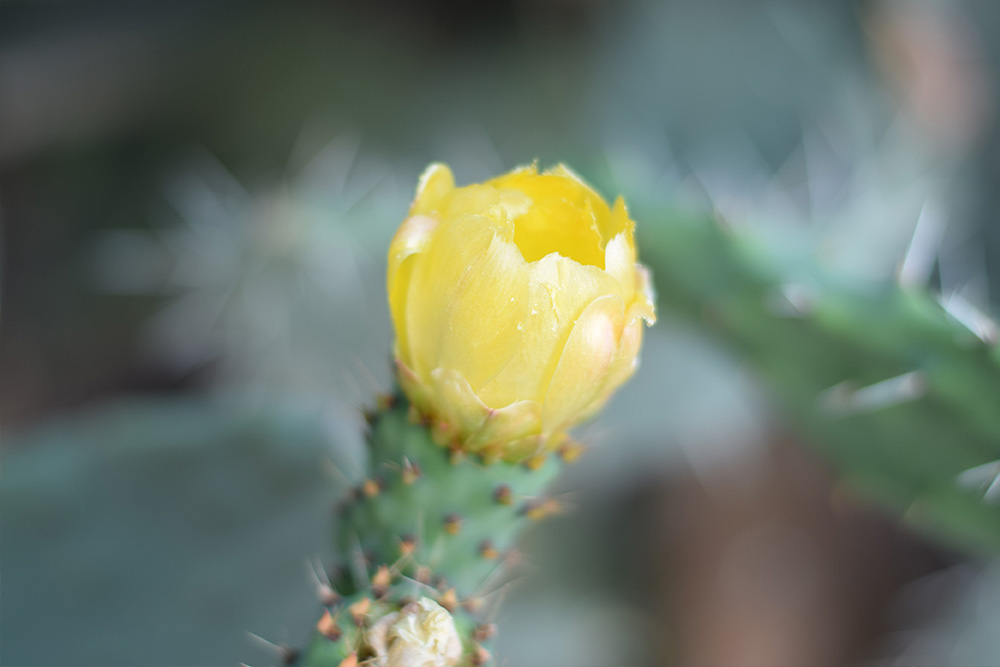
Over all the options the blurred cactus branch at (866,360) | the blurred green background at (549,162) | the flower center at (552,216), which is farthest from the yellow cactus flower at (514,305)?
the blurred green background at (549,162)

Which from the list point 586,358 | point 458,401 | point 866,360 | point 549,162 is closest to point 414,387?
point 458,401

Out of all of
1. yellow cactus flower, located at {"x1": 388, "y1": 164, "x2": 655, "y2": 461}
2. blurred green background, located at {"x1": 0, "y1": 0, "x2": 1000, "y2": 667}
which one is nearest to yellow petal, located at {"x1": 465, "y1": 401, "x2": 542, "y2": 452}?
yellow cactus flower, located at {"x1": 388, "y1": 164, "x2": 655, "y2": 461}

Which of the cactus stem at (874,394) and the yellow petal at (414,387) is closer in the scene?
the yellow petal at (414,387)

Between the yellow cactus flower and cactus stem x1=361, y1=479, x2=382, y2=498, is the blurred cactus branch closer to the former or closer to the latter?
the yellow cactus flower

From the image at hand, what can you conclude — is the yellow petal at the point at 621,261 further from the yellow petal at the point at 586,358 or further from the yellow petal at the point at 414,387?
the yellow petal at the point at 414,387

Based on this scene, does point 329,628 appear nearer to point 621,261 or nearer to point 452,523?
point 452,523

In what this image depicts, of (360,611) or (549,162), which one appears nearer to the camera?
(360,611)

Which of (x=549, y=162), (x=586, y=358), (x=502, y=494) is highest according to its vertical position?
(x=549, y=162)

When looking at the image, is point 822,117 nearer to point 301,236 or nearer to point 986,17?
point 986,17
